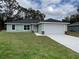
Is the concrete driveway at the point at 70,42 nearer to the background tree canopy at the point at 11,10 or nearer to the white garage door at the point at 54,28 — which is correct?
the white garage door at the point at 54,28

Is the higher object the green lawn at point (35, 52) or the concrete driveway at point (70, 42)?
the green lawn at point (35, 52)

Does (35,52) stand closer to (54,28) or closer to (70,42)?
(70,42)

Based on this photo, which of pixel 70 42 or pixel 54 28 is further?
pixel 54 28

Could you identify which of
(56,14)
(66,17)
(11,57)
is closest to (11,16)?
(56,14)

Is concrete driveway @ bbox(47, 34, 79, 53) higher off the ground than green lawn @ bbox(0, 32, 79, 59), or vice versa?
green lawn @ bbox(0, 32, 79, 59)

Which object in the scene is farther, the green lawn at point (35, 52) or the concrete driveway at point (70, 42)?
the concrete driveway at point (70, 42)

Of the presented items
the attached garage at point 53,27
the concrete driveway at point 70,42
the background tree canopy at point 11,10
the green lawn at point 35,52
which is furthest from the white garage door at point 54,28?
the background tree canopy at point 11,10

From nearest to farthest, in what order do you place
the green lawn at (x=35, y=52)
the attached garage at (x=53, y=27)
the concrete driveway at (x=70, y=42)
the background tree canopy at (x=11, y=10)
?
the green lawn at (x=35, y=52)
the concrete driveway at (x=70, y=42)
the attached garage at (x=53, y=27)
the background tree canopy at (x=11, y=10)

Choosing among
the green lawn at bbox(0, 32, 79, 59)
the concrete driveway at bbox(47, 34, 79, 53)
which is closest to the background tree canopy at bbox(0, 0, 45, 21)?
the concrete driveway at bbox(47, 34, 79, 53)

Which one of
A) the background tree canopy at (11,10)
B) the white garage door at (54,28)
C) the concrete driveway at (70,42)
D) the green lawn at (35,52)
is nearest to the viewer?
the green lawn at (35,52)

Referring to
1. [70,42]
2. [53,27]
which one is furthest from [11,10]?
[70,42]

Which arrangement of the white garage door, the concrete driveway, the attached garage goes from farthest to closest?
the white garage door < the attached garage < the concrete driveway

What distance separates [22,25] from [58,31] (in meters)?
10.3

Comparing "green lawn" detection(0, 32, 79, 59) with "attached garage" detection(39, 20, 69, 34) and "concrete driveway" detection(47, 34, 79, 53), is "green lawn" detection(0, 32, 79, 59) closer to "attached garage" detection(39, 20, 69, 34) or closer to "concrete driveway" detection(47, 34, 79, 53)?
"concrete driveway" detection(47, 34, 79, 53)
